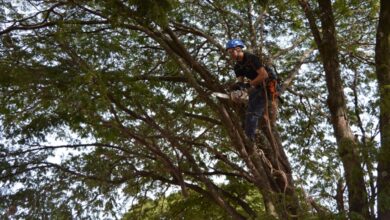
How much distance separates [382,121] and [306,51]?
3.25 metres

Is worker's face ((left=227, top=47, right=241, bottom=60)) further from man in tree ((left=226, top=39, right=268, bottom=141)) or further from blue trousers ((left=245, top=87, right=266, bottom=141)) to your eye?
blue trousers ((left=245, top=87, right=266, bottom=141))

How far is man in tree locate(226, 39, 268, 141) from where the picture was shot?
548 cm

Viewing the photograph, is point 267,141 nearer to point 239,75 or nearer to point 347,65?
point 239,75

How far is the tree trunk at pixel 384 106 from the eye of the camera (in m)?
4.95

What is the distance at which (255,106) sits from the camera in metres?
5.60

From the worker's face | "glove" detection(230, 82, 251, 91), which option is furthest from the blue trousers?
the worker's face

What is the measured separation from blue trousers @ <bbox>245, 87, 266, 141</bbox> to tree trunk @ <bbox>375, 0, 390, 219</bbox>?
4.36 feet

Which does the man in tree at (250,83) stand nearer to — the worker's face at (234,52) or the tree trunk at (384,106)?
the worker's face at (234,52)

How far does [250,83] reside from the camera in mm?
5520

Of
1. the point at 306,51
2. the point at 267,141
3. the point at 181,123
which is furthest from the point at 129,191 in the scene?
the point at 306,51

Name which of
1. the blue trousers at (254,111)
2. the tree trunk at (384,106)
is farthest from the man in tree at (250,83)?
the tree trunk at (384,106)

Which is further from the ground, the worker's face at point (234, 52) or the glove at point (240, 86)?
the worker's face at point (234, 52)

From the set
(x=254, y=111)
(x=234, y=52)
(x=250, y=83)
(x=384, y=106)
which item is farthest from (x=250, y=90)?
(x=384, y=106)

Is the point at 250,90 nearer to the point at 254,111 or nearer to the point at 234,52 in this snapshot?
the point at 254,111
